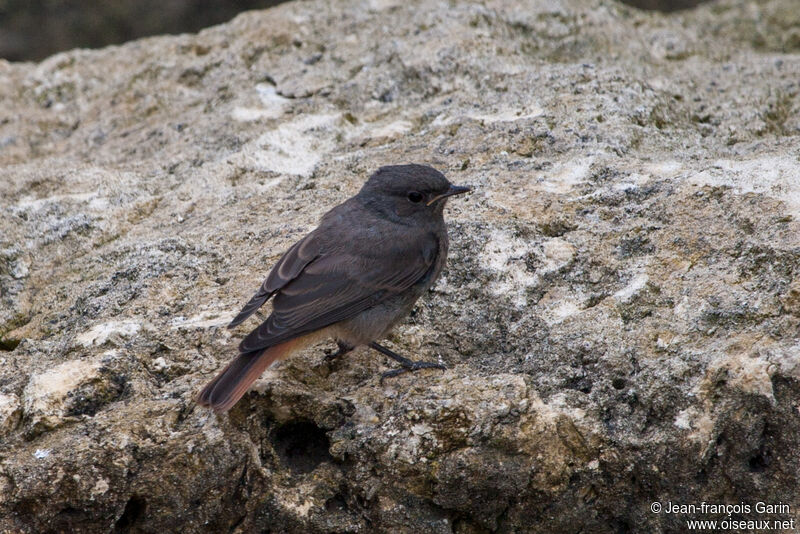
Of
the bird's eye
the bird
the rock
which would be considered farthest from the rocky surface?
the bird's eye

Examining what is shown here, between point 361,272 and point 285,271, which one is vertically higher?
point 285,271

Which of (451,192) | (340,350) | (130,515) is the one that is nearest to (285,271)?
(340,350)

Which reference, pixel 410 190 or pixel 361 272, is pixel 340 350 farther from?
pixel 410 190

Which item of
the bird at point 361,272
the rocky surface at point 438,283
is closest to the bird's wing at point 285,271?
the bird at point 361,272

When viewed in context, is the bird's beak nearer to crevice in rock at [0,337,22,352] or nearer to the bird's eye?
the bird's eye

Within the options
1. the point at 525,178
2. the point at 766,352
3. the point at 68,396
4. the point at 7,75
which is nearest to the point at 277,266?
the point at 68,396

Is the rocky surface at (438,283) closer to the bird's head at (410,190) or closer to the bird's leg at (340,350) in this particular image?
the bird's leg at (340,350)
